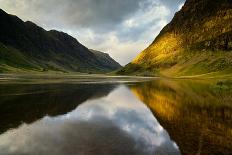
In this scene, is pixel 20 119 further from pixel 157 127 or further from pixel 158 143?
pixel 158 143

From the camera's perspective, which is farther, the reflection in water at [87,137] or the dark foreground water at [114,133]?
the dark foreground water at [114,133]

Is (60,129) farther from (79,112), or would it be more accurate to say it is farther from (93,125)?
(79,112)

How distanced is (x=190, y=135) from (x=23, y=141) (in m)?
11.0

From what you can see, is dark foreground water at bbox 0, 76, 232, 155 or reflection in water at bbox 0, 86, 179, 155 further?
dark foreground water at bbox 0, 76, 232, 155

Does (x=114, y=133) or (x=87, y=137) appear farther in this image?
(x=114, y=133)

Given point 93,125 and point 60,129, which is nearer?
point 60,129

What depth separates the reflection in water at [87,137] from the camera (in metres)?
15.6

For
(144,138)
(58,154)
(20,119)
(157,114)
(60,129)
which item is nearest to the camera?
(58,154)

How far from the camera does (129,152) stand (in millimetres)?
15297

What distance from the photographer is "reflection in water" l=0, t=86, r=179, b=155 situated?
15580mm

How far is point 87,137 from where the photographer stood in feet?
61.4

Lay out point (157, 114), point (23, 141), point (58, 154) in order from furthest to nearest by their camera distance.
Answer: point (157, 114) → point (23, 141) → point (58, 154)

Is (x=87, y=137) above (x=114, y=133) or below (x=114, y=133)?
above

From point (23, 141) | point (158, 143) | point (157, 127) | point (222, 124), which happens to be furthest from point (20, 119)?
point (222, 124)
